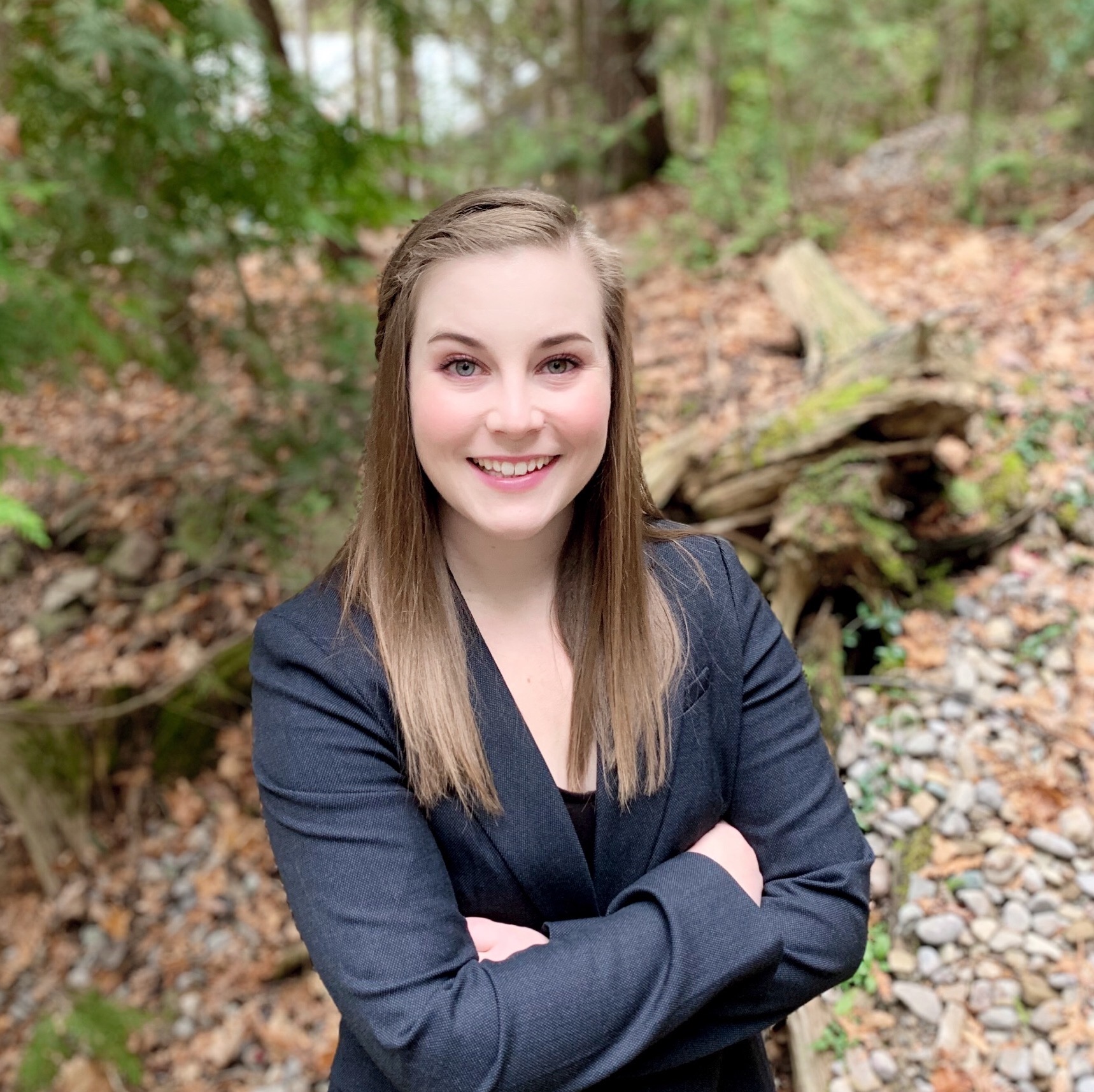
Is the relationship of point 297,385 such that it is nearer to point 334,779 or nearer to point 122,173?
point 122,173

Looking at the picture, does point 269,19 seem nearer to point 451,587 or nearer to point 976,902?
point 451,587

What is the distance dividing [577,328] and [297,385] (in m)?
3.10

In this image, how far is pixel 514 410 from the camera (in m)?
1.55

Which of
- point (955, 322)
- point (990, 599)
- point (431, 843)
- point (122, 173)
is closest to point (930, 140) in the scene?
point (955, 322)

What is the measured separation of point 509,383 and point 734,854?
97 centimetres

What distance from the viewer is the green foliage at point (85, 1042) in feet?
9.98

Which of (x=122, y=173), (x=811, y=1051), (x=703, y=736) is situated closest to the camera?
(x=703, y=736)

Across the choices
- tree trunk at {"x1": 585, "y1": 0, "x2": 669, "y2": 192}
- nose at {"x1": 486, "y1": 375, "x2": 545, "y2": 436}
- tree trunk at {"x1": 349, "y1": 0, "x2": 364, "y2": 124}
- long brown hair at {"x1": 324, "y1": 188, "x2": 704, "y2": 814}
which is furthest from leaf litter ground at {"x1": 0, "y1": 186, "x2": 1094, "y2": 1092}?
tree trunk at {"x1": 349, "y1": 0, "x2": 364, "y2": 124}

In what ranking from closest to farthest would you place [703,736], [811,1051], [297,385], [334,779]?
[334,779]
[703,736]
[811,1051]
[297,385]

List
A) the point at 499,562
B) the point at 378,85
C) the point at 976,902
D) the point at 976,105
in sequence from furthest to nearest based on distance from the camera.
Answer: the point at 378,85 → the point at 976,105 → the point at 976,902 → the point at 499,562

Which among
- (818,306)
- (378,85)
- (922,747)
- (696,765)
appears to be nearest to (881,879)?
(922,747)

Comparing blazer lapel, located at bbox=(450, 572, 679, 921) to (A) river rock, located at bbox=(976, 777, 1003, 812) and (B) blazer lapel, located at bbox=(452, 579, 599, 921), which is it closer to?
(B) blazer lapel, located at bbox=(452, 579, 599, 921)

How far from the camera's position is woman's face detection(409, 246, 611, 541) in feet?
5.11

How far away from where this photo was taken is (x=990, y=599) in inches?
150
